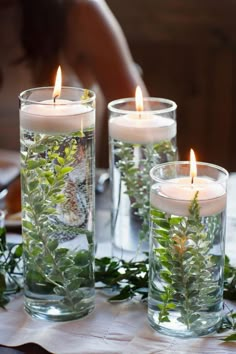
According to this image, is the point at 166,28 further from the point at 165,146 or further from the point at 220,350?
the point at 220,350

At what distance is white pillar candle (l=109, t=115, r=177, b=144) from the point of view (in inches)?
36.1

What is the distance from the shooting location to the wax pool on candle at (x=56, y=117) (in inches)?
30.9

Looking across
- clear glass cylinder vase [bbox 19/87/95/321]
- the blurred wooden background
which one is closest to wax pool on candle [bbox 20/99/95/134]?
clear glass cylinder vase [bbox 19/87/95/321]

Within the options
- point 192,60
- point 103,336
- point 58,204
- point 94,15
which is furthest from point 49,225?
point 192,60

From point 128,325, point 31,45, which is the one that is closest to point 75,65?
point 31,45

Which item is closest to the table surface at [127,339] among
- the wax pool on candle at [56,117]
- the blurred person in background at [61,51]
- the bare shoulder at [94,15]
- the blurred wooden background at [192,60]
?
the wax pool on candle at [56,117]

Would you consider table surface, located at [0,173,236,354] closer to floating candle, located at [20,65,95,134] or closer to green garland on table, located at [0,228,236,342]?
green garland on table, located at [0,228,236,342]

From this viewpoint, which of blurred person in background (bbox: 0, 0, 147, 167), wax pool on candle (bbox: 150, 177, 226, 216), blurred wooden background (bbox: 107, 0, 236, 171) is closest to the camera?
wax pool on candle (bbox: 150, 177, 226, 216)

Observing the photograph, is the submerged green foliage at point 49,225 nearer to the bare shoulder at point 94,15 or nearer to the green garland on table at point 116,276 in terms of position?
the green garland on table at point 116,276

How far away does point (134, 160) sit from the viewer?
949 millimetres

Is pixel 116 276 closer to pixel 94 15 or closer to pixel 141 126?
pixel 141 126

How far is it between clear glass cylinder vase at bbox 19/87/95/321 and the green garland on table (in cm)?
4

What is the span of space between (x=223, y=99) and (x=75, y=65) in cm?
72

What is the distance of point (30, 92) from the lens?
0.84 m
